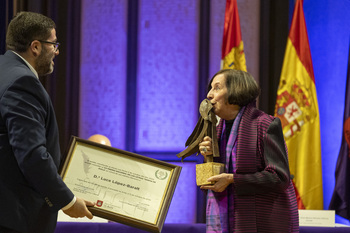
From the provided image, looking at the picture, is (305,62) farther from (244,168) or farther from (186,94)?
(244,168)

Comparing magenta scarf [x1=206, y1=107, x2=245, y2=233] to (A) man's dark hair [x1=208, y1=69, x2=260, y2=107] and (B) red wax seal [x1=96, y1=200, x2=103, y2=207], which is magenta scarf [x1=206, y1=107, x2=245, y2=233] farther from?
(B) red wax seal [x1=96, y1=200, x2=103, y2=207]

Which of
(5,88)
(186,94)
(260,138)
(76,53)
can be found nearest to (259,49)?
(186,94)

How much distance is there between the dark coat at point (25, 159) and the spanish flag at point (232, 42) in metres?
2.64

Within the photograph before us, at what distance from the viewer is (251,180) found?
7.05 feet

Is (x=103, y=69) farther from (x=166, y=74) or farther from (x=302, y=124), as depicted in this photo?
(x=302, y=124)

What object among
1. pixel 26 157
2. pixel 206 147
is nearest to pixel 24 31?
pixel 26 157

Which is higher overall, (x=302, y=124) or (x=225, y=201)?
(x=302, y=124)

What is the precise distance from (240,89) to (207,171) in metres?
0.44

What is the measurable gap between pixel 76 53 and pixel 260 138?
2971mm

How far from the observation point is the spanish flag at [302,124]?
4.20m

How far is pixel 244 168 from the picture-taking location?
221 centimetres

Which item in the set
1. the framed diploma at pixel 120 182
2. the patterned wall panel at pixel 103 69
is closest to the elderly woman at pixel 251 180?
the framed diploma at pixel 120 182

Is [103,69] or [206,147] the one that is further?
[103,69]

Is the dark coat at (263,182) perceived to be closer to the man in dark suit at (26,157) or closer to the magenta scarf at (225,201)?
the magenta scarf at (225,201)
